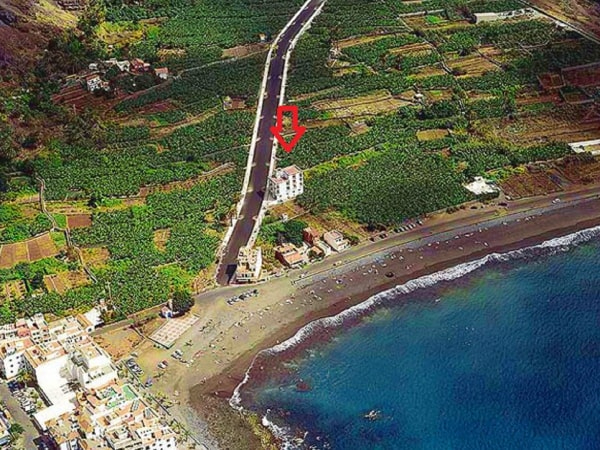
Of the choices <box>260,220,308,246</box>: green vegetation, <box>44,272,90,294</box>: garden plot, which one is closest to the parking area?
<box>44,272,90,294</box>: garden plot

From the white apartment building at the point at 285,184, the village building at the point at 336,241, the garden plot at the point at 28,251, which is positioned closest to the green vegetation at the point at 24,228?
the garden plot at the point at 28,251

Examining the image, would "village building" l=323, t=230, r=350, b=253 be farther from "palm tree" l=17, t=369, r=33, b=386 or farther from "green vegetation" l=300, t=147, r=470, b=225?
"palm tree" l=17, t=369, r=33, b=386

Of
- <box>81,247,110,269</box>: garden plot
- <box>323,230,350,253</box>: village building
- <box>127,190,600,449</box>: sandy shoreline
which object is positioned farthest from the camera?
<box>323,230,350,253</box>: village building

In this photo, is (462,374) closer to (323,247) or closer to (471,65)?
(323,247)

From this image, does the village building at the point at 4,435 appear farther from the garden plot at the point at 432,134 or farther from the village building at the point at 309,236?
the garden plot at the point at 432,134

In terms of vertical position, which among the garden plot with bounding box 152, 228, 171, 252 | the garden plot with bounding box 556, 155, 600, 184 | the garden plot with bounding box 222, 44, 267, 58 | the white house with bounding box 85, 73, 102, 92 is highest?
the white house with bounding box 85, 73, 102, 92

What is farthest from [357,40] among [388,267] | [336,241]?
[388,267]
